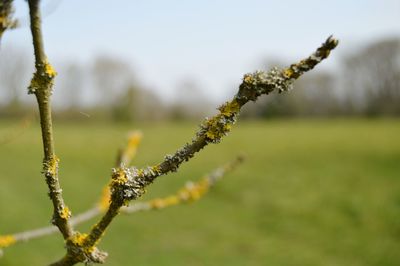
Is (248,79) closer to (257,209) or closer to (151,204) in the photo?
(151,204)

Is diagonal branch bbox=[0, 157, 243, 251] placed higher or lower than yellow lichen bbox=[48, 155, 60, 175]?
higher

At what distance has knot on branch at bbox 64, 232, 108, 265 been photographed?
1.26 m

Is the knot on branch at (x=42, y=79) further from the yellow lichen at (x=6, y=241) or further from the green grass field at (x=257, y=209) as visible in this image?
the green grass field at (x=257, y=209)

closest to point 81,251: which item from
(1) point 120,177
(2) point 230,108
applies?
(1) point 120,177

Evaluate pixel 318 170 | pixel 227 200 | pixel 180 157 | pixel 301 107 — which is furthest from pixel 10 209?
pixel 301 107

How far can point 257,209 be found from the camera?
19.4 metres

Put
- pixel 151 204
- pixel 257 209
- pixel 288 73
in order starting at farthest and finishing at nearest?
pixel 257 209, pixel 151 204, pixel 288 73

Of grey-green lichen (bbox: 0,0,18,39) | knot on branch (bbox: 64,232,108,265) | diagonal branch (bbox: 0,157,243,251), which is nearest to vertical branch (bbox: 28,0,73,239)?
knot on branch (bbox: 64,232,108,265)

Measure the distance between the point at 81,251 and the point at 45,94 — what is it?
453mm

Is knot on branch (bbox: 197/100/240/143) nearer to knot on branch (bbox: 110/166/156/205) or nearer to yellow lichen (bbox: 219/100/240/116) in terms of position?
yellow lichen (bbox: 219/100/240/116)

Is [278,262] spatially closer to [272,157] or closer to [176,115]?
[272,157]

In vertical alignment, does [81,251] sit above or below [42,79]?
below

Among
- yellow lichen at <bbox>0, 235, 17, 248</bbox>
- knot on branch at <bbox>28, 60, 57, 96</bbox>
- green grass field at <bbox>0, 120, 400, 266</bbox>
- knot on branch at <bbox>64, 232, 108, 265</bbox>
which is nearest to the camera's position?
knot on branch at <bbox>28, 60, 57, 96</bbox>

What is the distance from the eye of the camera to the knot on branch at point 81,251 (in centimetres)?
126
